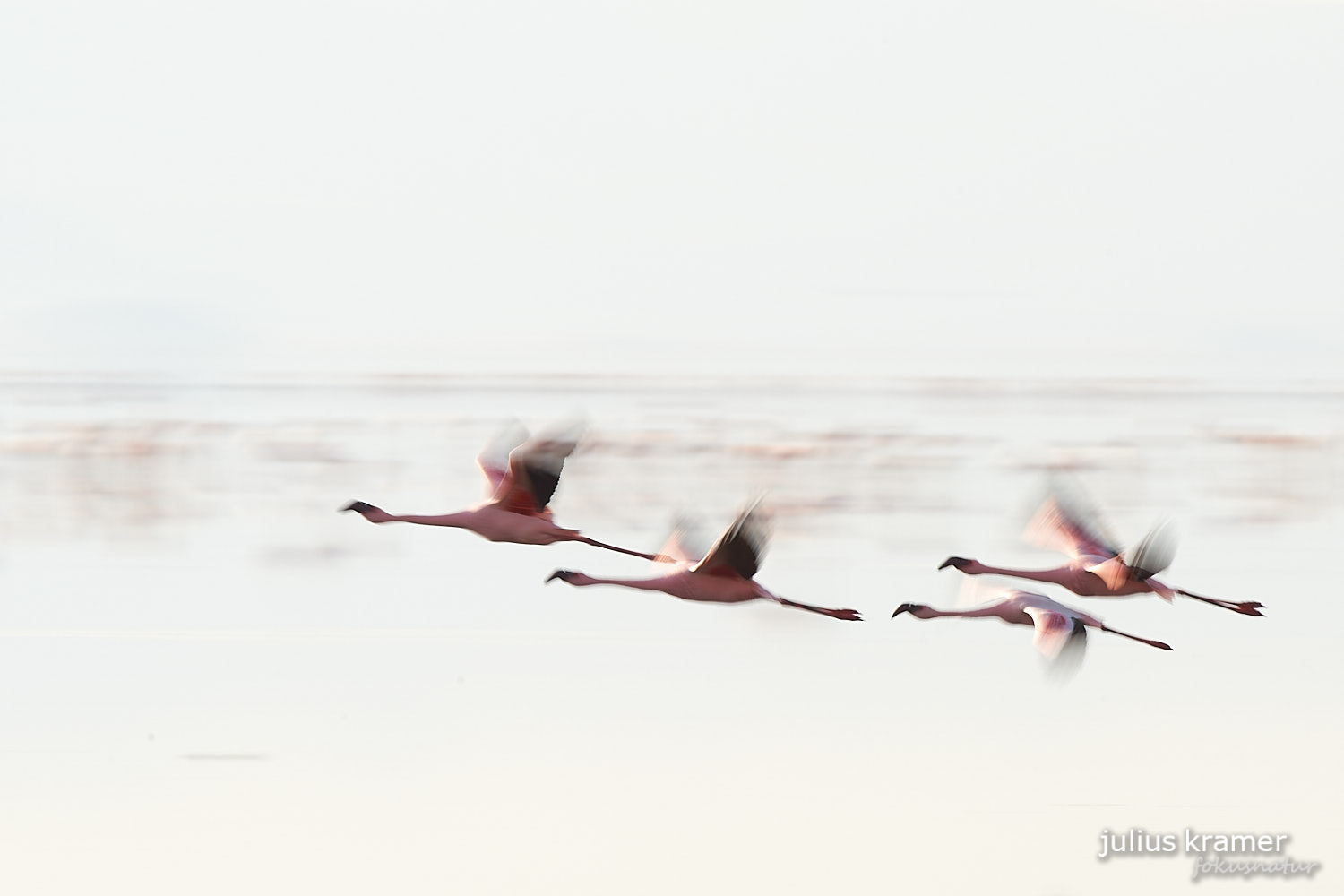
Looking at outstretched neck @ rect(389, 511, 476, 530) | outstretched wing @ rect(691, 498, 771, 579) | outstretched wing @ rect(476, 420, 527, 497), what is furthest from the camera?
outstretched wing @ rect(476, 420, 527, 497)

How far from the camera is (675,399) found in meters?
16.8

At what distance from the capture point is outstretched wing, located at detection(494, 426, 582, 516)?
7871 millimetres

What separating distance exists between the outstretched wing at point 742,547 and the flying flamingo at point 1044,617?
1060mm

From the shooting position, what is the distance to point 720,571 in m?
7.75

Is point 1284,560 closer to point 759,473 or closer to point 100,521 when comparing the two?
point 759,473

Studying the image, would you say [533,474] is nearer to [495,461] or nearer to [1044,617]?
[495,461]

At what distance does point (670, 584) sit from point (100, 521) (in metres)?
5.61

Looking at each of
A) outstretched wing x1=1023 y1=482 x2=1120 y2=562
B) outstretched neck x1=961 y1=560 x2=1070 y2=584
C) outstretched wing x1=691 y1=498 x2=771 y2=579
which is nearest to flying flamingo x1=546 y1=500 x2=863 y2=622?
outstretched wing x1=691 y1=498 x2=771 y2=579

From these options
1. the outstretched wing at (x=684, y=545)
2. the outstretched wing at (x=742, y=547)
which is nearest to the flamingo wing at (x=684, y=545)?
the outstretched wing at (x=684, y=545)

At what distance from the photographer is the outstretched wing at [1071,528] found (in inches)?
350

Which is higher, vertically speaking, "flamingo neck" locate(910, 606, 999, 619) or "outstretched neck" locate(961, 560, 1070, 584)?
"outstretched neck" locate(961, 560, 1070, 584)

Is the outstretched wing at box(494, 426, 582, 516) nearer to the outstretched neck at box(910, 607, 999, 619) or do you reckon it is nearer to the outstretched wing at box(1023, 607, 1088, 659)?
the outstretched neck at box(910, 607, 999, 619)

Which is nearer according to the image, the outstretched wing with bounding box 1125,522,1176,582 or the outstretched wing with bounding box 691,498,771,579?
the outstretched wing with bounding box 691,498,771,579

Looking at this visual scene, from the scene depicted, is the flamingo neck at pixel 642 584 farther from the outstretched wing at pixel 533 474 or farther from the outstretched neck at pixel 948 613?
the outstretched neck at pixel 948 613
